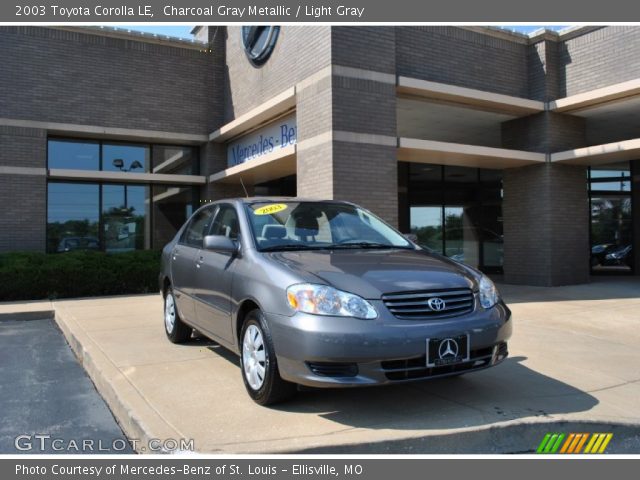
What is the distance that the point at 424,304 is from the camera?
154 inches

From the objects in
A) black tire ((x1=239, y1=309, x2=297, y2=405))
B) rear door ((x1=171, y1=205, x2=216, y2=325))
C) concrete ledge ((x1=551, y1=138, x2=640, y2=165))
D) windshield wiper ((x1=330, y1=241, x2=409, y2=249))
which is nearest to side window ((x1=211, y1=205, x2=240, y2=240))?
rear door ((x1=171, y1=205, x2=216, y2=325))

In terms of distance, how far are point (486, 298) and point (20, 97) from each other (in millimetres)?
12787

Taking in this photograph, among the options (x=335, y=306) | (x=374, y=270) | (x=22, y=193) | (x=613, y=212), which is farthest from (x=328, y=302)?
(x=613, y=212)

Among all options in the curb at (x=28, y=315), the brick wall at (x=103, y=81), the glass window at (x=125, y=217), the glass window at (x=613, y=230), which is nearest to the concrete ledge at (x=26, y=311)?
the curb at (x=28, y=315)

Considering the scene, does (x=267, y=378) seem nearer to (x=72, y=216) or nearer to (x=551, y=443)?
(x=551, y=443)

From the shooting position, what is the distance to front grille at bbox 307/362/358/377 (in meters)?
3.73

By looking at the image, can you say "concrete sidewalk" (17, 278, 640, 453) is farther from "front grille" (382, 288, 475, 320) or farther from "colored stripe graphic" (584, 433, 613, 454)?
"front grille" (382, 288, 475, 320)

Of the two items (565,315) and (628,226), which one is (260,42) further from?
(628,226)

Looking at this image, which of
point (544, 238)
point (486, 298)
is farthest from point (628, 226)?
point (486, 298)

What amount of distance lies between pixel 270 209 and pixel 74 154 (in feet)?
35.3

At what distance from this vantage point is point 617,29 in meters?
11.4

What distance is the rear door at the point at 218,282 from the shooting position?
4816 mm

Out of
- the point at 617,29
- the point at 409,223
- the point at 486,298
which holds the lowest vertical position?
the point at 486,298

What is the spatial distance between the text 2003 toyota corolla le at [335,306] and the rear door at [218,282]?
18 mm
